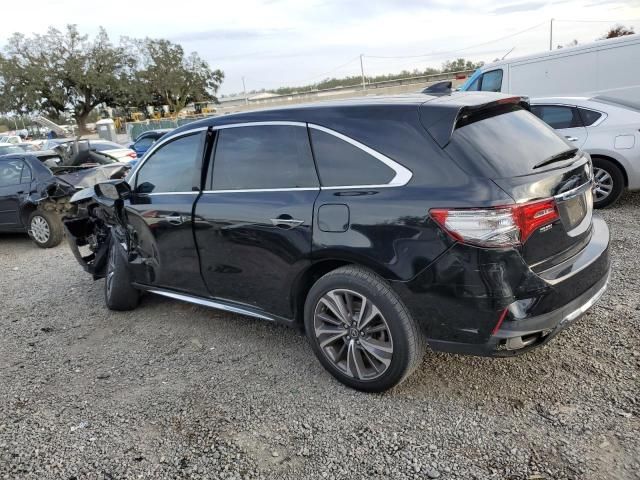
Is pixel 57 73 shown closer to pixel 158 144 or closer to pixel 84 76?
pixel 84 76

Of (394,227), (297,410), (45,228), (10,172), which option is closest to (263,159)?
(394,227)

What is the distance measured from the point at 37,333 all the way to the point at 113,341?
85 centimetres

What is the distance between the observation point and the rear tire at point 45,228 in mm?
7766

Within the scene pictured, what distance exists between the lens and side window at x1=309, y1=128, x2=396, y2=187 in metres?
2.78

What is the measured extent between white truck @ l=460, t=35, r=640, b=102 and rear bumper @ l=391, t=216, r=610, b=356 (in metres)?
8.20

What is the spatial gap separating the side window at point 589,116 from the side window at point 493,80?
420 centimetres

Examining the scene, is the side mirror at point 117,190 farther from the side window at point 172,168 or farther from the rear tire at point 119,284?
the rear tire at point 119,284

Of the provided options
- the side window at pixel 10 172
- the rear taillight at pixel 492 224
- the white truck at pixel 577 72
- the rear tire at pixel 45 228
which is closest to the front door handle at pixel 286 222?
the rear taillight at pixel 492 224

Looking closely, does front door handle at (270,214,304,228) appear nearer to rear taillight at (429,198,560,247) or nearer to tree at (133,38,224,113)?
rear taillight at (429,198,560,247)

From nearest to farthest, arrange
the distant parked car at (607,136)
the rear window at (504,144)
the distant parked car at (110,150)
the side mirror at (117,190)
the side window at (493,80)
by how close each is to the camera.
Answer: the rear window at (504,144) → the side mirror at (117,190) → the distant parked car at (607,136) → the distant parked car at (110,150) → the side window at (493,80)

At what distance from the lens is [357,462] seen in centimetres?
251

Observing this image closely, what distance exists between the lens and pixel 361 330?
9.62 ft

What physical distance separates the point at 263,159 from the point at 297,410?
161cm

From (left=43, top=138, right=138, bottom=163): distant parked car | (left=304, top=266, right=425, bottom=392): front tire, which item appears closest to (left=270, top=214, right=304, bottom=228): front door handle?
(left=304, top=266, right=425, bottom=392): front tire
